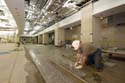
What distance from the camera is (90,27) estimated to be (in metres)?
7.28

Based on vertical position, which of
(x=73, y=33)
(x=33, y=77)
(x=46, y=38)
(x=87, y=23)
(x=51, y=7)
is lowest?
(x=33, y=77)

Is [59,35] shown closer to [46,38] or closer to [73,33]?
[73,33]

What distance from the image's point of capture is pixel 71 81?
3.02 m

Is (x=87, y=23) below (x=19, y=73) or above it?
above

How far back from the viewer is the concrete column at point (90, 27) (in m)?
7.18

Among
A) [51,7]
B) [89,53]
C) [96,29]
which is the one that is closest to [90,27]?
[96,29]

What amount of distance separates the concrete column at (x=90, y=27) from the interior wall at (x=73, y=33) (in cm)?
569

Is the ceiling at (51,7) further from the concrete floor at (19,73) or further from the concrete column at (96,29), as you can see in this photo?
the concrete floor at (19,73)

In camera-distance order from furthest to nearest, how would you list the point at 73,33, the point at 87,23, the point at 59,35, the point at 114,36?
the point at 73,33, the point at 59,35, the point at 114,36, the point at 87,23

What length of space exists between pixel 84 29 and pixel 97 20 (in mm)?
933

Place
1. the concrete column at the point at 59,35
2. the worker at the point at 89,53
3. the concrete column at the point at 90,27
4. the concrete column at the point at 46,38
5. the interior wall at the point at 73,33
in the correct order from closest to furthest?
the worker at the point at 89,53 < the concrete column at the point at 90,27 < the interior wall at the point at 73,33 < the concrete column at the point at 59,35 < the concrete column at the point at 46,38

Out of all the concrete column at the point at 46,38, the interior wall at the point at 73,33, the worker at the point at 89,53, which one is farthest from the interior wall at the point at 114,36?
the concrete column at the point at 46,38

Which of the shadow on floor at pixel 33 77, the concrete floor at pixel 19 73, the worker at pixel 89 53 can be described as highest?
the worker at pixel 89 53

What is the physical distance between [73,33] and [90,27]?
7.71 metres
